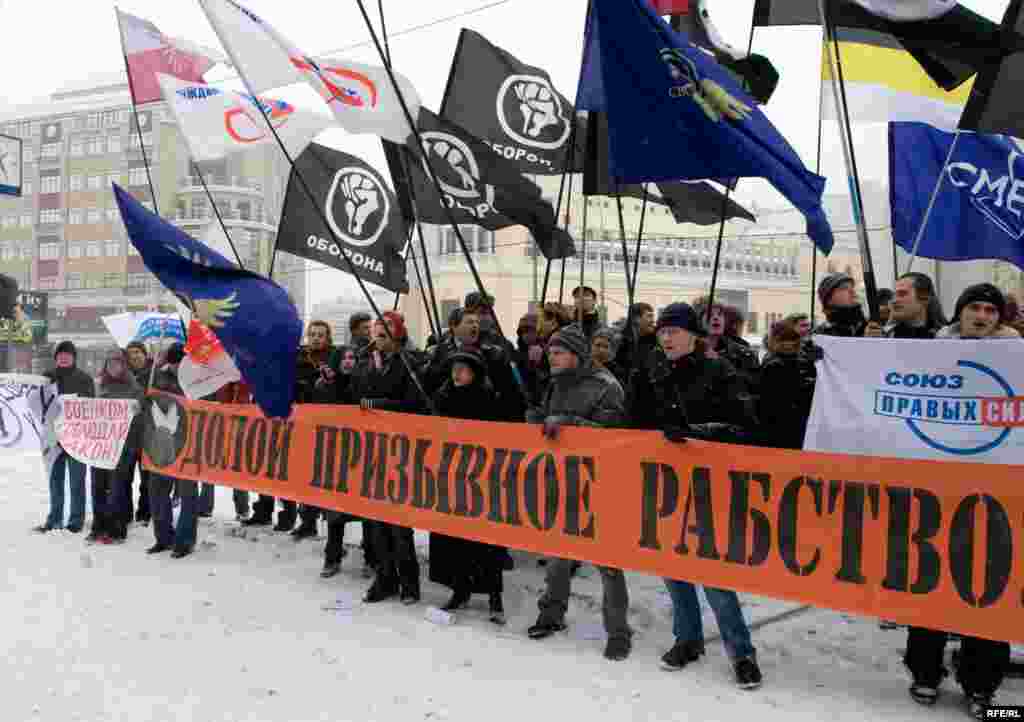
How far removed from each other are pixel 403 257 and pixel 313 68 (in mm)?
2259

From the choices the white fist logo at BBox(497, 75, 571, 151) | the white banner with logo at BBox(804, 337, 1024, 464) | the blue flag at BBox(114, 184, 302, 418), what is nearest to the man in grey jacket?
the white banner with logo at BBox(804, 337, 1024, 464)

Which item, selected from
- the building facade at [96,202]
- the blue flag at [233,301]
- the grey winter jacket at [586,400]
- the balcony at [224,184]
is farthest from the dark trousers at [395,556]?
the balcony at [224,184]

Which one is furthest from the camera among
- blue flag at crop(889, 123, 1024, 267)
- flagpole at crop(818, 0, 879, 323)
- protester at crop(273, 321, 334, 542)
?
protester at crop(273, 321, 334, 542)

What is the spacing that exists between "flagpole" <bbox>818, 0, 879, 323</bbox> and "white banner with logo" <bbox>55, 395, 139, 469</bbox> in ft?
20.5

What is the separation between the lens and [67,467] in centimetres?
927

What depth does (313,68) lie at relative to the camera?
6.46m

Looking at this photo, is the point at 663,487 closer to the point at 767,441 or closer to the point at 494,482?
the point at 767,441

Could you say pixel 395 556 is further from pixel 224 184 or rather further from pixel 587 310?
pixel 224 184

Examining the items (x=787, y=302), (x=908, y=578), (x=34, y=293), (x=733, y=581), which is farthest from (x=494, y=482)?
(x=34, y=293)

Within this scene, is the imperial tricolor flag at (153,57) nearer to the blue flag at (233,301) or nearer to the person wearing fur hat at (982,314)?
the blue flag at (233,301)

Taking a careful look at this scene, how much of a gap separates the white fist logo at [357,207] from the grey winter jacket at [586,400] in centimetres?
317

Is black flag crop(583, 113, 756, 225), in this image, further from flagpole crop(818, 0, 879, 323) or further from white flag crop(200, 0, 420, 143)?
flagpole crop(818, 0, 879, 323)

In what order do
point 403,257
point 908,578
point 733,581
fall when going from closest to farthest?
point 908,578, point 733,581, point 403,257

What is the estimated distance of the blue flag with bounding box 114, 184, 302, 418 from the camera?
591 centimetres
